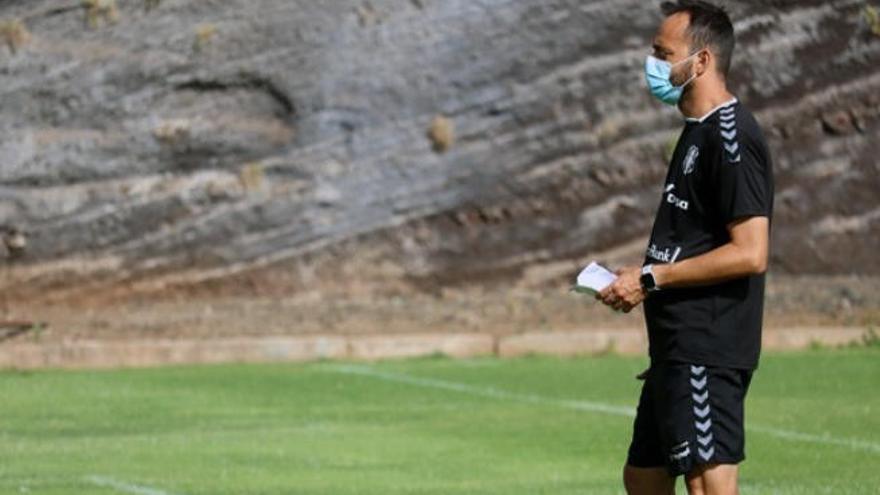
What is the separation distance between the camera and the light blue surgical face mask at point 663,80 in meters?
7.14

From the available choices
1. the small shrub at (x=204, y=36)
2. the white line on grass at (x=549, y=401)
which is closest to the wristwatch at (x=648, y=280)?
the white line on grass at (x=549, y=401)

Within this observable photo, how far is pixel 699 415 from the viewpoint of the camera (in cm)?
702

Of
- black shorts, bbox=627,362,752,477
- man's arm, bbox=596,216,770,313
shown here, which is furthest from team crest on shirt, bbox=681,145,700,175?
black shorts, bbox=627,362,752,477

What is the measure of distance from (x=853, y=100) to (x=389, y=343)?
8.17 meters

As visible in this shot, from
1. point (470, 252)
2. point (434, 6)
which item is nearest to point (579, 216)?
point (470, 252)

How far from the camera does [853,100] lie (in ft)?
87.0

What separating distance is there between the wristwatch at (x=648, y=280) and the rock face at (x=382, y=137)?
744 inches

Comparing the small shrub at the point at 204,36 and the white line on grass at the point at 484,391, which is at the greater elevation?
the small shrub at the point at 204,36

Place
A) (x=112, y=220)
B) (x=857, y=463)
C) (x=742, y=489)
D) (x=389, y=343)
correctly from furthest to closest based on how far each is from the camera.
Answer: (x=112, y=220) < (x=389, y=343) < (x=857, y=463) < (x=742, y=489)

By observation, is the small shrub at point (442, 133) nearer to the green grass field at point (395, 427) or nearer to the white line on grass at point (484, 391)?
the green grass field at point (395, 427)

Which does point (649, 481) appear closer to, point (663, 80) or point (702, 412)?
point (702, 412)

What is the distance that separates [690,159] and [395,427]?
761 cm

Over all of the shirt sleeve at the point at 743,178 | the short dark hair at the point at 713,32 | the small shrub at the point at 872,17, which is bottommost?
the shirt sleeve at the point at 743,178

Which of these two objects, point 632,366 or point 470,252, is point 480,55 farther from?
point 632,366
